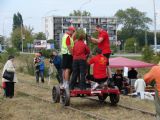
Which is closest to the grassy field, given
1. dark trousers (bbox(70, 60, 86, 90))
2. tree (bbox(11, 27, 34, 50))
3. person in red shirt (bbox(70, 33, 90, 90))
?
dark trousers (bbox(70, 60, 86, 90))

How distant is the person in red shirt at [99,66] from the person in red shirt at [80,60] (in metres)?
0.28

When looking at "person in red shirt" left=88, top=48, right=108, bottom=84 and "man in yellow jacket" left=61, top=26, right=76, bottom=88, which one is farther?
"man in yellow jacket" left=61, top=26, right=76, bottom=88

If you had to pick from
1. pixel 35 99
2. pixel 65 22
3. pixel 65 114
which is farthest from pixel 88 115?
pixel 65 22

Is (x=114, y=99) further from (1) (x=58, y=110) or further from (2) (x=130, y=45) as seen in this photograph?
(2) (x=130, y=45)

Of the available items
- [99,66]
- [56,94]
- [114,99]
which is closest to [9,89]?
[56,94]

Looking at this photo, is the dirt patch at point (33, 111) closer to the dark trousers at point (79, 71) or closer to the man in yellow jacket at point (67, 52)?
the dark trousers at point (79, 71)

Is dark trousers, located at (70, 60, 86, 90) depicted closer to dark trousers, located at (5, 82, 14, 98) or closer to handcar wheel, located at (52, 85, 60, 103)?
handcar wheel, located at (52, 85, 60, 103)

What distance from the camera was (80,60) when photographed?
1417cm

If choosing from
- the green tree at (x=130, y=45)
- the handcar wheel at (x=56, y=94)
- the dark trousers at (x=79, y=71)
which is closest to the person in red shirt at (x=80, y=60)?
the dark trousers at (x=79, y=71)

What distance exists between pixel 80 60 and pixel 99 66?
57 centimetres

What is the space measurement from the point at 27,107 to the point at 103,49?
293 cm

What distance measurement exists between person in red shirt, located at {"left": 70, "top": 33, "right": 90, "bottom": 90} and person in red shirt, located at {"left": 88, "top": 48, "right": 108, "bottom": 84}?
0.93ft

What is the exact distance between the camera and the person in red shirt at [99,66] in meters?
14.2

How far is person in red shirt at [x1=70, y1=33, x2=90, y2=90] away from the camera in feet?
46.5
